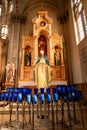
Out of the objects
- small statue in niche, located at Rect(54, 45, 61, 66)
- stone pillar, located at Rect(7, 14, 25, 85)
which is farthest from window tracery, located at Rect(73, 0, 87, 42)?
stone pillar, located at Rect(7, 14, 25, 85)

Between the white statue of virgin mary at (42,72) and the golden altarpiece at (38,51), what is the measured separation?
0.61 metres

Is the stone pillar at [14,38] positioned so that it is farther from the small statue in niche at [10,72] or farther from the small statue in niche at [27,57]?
the small statue in niche at [27,57]

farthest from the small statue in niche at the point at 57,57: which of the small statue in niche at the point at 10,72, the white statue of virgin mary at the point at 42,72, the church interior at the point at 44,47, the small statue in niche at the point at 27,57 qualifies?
the small statue in niche at the point at 10,72

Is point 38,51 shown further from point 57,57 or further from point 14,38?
point 14,38

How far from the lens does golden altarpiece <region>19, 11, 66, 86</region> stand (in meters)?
9.41

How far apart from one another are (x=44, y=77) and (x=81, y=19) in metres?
5.15

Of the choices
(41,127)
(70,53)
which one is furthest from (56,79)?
(41,127)

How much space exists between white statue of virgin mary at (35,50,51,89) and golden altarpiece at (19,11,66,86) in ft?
2.01

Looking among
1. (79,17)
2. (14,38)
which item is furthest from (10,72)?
(79,17)

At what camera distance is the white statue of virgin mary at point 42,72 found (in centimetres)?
852

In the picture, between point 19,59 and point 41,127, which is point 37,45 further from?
point 41,127

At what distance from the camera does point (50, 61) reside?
31.6 ft

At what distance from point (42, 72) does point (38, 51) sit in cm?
224

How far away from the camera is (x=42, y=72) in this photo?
8750mm
